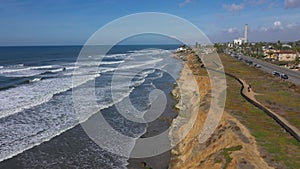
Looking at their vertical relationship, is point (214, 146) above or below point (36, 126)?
above

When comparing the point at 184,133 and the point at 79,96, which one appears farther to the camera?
the point at 79,96

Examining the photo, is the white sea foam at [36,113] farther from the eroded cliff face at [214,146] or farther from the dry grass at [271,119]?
the dry grass at [271,119]

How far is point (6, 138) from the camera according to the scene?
2320cm

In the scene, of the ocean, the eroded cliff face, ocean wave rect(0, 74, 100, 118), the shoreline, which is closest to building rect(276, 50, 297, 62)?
the ocean

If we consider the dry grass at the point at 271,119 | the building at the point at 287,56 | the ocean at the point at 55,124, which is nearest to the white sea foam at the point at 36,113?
the ocean at the point at 55,124

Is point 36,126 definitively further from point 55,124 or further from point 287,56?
point 287,56

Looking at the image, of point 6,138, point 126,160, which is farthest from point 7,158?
point 126,160

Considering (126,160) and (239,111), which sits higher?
(239,111)

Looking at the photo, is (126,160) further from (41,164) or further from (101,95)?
(101,95)

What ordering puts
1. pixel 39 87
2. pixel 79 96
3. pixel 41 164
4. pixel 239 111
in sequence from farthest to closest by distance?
pixel 39 87, pixel 79 96, pixel 239 111, pixel 41 164

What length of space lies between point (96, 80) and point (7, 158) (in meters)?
33.9

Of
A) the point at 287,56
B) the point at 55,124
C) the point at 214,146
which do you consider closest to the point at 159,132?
the point at 55,124

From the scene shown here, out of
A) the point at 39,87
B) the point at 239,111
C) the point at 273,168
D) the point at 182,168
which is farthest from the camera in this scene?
the point at 39,87

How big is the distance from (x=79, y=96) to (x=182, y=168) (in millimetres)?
24408
